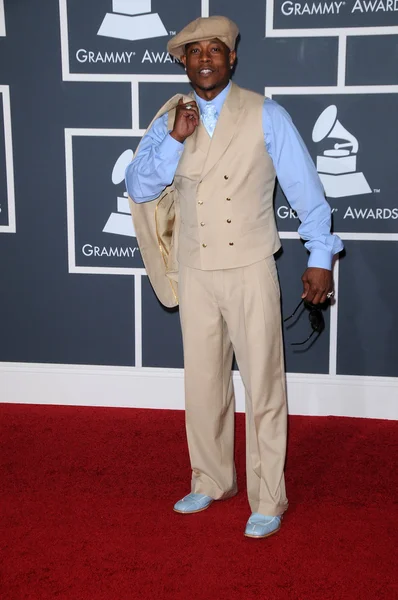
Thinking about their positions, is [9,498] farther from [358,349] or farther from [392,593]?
[358,349]

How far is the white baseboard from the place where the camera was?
3.68 m

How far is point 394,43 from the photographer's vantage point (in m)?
3.36

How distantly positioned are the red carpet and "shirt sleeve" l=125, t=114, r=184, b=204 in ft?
3.81

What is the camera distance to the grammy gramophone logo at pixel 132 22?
3484 millimetres

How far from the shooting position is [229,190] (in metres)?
2.49

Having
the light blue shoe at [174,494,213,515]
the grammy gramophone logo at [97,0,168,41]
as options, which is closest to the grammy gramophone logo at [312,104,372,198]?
the grammy gramophone logo at [97,0,168,41]

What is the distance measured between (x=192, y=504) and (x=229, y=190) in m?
1.17

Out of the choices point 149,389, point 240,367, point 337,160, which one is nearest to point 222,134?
point 240,367

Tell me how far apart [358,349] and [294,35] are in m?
1.51

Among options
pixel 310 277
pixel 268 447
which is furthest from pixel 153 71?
pixel 268 447

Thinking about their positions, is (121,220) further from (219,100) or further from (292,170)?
(292,170)

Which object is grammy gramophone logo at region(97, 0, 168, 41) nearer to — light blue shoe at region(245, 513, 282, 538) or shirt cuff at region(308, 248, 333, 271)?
shirt cuff at region(308, 248, 333, 271)

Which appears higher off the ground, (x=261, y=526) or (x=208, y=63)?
(x=208, y=63)

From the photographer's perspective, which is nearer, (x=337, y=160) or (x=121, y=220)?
(x=337, y=160)
